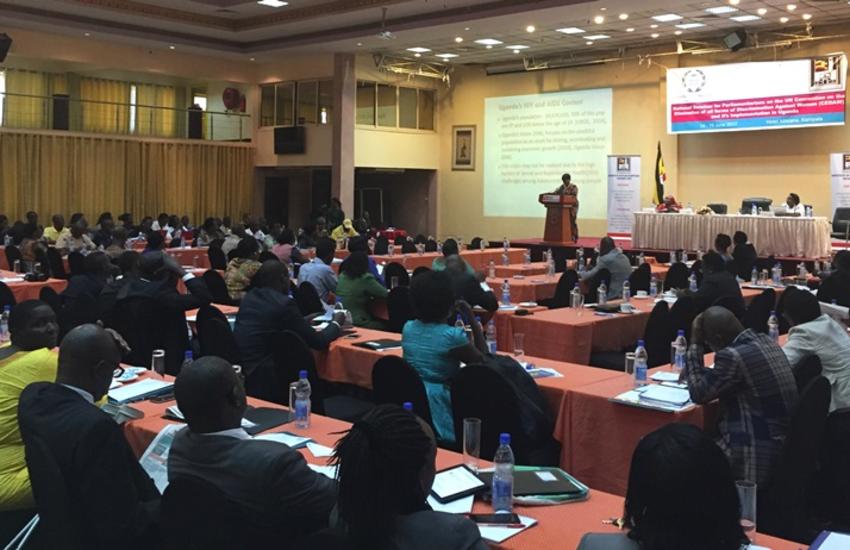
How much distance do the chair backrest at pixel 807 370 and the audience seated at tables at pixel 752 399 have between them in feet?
1.86

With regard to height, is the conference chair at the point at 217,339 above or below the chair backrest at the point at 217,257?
below

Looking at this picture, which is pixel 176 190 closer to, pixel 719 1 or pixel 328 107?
pixel 328 107

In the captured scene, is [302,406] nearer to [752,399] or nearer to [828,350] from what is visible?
[752,399]

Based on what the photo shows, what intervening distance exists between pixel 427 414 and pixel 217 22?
16.0 m

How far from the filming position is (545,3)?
49.4 ft

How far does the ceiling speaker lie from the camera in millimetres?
16641

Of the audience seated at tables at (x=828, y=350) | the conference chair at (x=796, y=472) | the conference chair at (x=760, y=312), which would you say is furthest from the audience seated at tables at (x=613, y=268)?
the conference chair at (x=796, y=472)

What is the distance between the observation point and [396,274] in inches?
379

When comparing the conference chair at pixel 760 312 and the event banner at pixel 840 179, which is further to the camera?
the event banner at pixel 840 179

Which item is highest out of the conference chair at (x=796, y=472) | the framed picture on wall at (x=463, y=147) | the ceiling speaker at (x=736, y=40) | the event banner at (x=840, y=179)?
the ceiling speaker at (x=736, y=40)

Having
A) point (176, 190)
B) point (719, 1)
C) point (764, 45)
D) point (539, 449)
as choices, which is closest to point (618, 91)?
point (764, 45)

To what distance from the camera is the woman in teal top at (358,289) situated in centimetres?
731

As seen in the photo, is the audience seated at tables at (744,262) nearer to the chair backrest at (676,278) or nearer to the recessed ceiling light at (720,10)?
the chair backrest at (676,278)

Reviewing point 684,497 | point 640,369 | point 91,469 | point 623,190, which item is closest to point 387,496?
point 684,497
